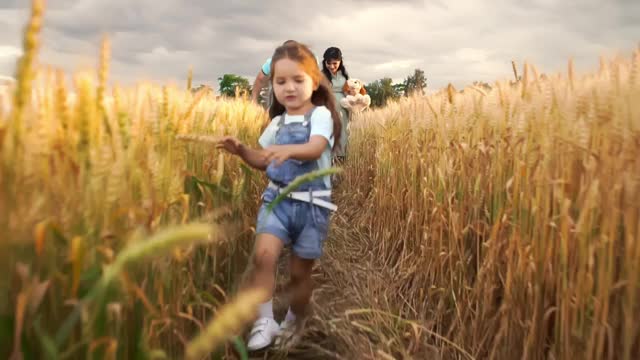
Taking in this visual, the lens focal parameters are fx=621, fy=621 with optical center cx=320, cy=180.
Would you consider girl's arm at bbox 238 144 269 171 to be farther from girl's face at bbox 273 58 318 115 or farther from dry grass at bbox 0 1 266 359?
dry grass at bbox 0 1 266 359

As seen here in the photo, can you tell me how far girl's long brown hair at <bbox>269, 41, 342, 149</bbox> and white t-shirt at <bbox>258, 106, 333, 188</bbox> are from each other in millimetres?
55

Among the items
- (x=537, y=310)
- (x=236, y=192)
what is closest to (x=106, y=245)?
(x=236, y=192)

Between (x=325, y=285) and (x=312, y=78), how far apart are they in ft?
3.65

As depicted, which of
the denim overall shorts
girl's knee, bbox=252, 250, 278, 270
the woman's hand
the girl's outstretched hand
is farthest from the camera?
the denim overall shorts

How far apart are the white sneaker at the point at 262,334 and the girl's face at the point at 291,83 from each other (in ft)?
2.61

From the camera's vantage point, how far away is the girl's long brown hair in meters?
2.26

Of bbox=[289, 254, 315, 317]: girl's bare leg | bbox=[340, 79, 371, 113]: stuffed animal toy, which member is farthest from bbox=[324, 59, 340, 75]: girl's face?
bbox=[289, 254, 315, 317]: girl's bare leg

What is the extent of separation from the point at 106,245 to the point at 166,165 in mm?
314

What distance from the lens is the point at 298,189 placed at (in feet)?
7.47

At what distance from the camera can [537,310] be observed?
1672mm

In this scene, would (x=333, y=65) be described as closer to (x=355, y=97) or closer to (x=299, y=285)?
(x=355, y=97)

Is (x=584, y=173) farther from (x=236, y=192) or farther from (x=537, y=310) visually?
(x=236, y=192)

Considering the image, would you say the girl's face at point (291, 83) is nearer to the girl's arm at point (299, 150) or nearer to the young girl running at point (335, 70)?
the girl's arm at point (299, 150)

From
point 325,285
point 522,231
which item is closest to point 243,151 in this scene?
point 522,231
